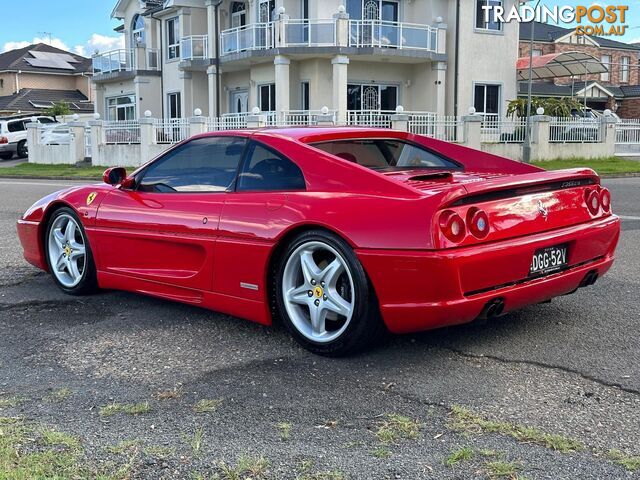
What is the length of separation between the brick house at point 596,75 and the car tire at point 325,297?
41.9m

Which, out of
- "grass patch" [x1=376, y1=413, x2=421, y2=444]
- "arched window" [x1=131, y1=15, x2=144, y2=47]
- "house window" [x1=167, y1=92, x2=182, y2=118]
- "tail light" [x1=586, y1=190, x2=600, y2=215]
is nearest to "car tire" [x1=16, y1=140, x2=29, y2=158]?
"house window" [x1=167, y1=92, x2=182, y2=118]

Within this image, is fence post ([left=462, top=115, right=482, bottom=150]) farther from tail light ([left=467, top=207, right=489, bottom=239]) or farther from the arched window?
tail light ([left=467, top=207, right=489, bottom=239])

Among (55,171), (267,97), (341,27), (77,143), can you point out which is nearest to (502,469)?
(55,171)

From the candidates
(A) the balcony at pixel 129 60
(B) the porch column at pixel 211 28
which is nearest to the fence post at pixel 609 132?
(B) the porch column at pixel 211 28

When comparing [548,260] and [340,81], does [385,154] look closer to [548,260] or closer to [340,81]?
[548,260]

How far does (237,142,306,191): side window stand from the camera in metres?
4.54

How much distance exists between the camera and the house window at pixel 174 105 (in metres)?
37.8

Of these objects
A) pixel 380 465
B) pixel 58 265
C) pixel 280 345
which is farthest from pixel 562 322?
pixel 58 265

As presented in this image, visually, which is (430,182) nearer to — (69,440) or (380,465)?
(380,465)

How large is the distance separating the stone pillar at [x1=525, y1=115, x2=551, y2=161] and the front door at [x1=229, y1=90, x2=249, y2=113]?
514 inches

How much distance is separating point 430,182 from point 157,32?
37.7 metres

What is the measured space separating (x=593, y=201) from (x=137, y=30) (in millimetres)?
40336

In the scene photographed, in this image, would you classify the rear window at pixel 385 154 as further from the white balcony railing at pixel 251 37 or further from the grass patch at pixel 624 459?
the white balcony railing at pixel 251 37

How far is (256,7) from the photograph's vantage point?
32688 mm
